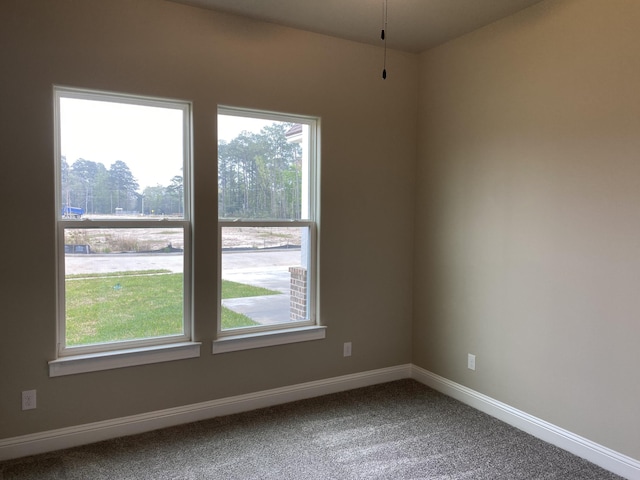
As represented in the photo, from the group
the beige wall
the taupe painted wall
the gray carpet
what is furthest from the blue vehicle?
the beige wall

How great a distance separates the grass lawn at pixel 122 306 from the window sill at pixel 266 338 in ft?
1.04

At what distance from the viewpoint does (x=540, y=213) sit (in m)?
2.96

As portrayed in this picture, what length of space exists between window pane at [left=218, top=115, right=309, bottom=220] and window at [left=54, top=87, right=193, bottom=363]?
279mm

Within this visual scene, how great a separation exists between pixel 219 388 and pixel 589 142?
2850mm

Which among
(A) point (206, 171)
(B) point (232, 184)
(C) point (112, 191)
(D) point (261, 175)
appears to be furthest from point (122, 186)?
(D) point (261, 175)

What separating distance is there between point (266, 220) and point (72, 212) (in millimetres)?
1281

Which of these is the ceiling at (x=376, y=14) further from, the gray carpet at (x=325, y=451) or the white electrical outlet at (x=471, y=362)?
the gray carpet at (x=325, y=451)

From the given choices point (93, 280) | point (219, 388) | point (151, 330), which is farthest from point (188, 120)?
point (219, 388)

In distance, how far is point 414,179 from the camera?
397 cm

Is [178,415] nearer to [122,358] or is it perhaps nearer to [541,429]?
[122,358]

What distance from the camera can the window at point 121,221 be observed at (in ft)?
9.21

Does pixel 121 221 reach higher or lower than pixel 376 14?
lower

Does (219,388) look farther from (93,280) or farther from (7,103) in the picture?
(7,103)

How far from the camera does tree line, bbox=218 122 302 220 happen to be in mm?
3250
